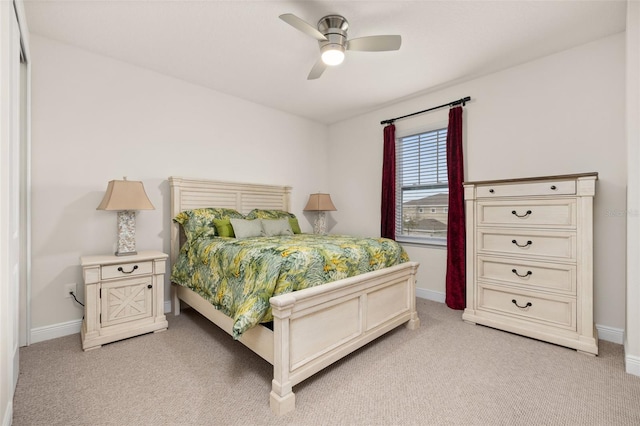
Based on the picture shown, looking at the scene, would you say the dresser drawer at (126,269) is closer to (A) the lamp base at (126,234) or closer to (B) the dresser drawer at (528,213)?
(A) the lamp base at (126,234)

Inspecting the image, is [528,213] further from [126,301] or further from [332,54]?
[126,301]

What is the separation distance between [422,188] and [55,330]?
165 inches

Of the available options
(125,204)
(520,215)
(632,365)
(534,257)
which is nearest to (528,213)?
(520,215)

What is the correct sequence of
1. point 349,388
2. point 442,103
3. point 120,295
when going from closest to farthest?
1. point 349,388
2. point 120,295
3. point 442,103

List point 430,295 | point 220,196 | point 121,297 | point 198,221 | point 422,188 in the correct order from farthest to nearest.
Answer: point 422,188 < point 430,295 < point 220,196 < point 198,221 < point 121,297

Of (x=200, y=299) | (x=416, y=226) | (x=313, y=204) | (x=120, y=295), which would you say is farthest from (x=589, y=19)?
(x=120, y=295)

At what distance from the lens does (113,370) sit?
2051 mm

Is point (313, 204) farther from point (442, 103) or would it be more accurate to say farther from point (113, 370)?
point (113, 370)

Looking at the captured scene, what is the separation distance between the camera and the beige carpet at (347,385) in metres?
1.59

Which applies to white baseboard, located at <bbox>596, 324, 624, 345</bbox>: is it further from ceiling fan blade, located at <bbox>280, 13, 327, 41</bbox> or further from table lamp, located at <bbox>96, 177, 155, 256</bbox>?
table lamp, located at <bbox>96, 177, 155, 256</bbox>

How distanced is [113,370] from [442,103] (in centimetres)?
419

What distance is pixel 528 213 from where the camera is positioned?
2564mm

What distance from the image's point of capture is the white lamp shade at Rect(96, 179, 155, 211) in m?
2.50

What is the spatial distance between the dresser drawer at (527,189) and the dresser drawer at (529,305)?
87cm
